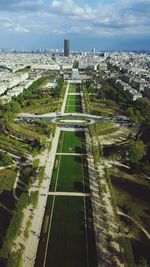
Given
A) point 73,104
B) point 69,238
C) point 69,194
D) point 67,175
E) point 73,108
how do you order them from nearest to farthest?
point 69,238
point 69,194
point 67,175
point 73,108
point 73,104

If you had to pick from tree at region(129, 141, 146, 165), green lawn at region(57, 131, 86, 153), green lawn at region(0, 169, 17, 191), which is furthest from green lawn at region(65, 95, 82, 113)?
green lawn at region(0, 169, 17, 191)

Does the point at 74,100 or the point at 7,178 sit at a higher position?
the point at 7,178

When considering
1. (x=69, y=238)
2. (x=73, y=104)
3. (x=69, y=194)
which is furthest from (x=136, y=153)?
(x=73, y=104)

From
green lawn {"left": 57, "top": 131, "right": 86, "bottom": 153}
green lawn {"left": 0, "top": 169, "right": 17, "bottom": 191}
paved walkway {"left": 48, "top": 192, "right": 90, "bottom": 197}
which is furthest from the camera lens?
green lawn {"left": 57, "top": 131, "right": 86, "bottom": 153}

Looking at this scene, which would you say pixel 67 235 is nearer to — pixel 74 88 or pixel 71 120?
pixel 71 120

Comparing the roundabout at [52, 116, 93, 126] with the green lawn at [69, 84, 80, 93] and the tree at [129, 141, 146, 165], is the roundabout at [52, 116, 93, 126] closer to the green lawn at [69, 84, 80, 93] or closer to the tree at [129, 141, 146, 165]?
the tree at [129, 141, 146, 165]

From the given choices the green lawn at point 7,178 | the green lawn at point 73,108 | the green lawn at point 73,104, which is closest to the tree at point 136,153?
the green lawn at point 7,178

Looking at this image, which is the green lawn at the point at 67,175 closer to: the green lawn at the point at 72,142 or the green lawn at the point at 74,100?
the green lawn at the point at 72,142
